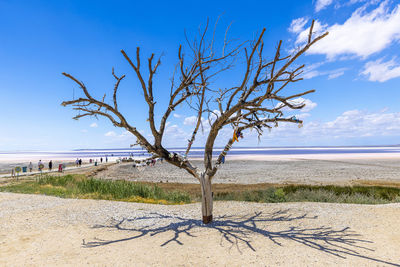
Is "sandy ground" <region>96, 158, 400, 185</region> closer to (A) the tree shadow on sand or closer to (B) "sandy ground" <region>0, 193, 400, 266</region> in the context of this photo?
(B) "sandy ground" <region>0, 193, 400, 266</region>

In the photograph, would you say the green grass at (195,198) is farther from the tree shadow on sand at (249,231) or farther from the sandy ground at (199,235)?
the tree shadow on sand at (249,231)

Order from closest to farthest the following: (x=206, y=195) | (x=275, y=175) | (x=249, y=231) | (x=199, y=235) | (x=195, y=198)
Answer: (x=199, y=235) < (x=249, y=231) < (x=206, y=195) < (x=195, y=198) < (x=275, y=175)

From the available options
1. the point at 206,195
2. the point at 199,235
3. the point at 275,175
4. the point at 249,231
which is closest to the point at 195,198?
the point at 206,195

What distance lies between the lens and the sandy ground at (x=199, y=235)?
5180 mm

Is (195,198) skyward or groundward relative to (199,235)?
groundward

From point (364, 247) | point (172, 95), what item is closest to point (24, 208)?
point (172, 95)

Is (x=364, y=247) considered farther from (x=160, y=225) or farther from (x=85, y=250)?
(x=85, y=250)

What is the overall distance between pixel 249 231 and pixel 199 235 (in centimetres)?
135

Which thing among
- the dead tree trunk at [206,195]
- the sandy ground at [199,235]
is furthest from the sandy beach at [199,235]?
the dead tree trunk at [206,195]

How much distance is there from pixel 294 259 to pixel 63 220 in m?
6.56

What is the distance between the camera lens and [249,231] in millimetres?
6691

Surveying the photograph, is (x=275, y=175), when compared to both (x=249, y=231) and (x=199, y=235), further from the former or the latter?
(x=199, y=235)

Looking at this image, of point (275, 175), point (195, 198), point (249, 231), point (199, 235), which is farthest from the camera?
point (275, 175)

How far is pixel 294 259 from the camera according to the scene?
16.8 ft
